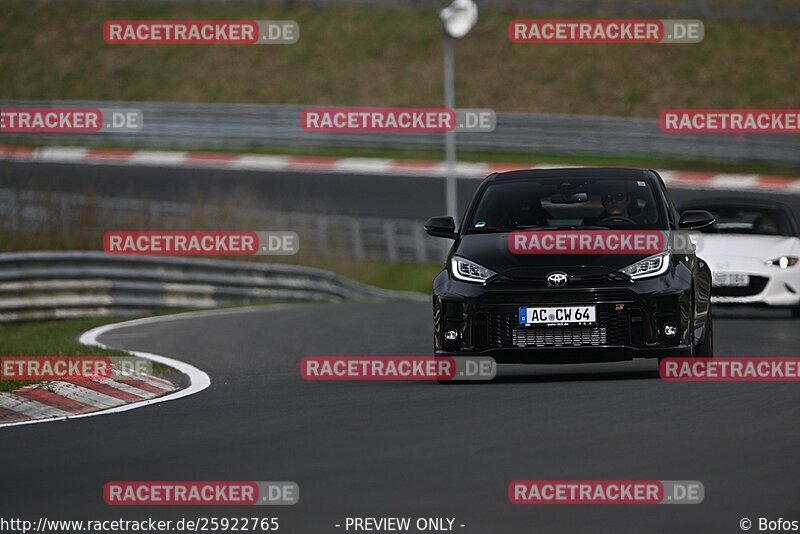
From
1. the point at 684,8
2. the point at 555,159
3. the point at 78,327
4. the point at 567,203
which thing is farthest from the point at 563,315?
the point at 684,8

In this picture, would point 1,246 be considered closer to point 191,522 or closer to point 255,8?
point 191,522

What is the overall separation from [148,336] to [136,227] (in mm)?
8310

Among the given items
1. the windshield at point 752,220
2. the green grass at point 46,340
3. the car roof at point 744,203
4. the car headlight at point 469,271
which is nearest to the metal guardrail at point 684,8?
the car roof at point 744,203

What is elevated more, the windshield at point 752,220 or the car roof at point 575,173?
the car roof at point 575,173

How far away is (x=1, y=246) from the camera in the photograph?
72.2ft

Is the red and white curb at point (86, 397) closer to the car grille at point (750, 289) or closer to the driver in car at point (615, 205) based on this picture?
the driver in car at point (615, 205)

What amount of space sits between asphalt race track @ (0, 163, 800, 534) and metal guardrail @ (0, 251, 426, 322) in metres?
6.09

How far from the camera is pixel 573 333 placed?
37.7 feet

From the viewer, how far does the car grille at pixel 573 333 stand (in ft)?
37.6

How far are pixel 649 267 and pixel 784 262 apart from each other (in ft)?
23.3

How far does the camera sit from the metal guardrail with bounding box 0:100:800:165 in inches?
1587

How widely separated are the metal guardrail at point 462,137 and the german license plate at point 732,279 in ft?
71.3

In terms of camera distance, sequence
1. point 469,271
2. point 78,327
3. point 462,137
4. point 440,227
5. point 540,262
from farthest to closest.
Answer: point 462,137, point 78,327, point 440,227, point 469,271, point 540,262

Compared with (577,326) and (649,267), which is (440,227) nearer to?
(577,326)
